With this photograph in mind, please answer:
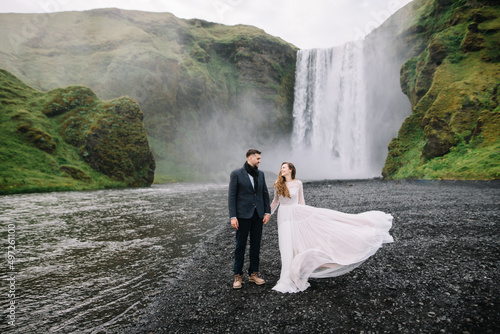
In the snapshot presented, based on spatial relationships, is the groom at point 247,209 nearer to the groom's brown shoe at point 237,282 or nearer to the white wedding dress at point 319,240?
the groom's brown shoe at point 237,282

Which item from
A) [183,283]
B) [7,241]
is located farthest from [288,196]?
[7,241]

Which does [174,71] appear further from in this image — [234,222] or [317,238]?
[317,238]

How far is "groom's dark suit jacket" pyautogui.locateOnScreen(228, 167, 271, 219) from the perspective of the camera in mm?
5551

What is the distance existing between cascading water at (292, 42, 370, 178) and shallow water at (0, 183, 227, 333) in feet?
163

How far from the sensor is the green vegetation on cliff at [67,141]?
3071 cm

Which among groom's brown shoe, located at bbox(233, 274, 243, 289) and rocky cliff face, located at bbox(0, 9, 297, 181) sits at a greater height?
rocky cliff face, located at bbox(0, 9, 297, 181)

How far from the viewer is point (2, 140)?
3147 cm

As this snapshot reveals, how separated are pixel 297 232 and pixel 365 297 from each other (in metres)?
1.83

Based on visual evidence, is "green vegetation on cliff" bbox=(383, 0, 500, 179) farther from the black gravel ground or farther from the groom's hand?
the groom's hand

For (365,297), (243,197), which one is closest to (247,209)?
(243,197)

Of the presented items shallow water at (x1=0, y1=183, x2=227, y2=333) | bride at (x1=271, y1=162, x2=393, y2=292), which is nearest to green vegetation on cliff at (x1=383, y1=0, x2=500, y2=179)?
bride at (x1=271, y1=162, x2=393, y2=292)

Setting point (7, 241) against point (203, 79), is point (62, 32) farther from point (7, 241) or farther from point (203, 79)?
point (7, 241)

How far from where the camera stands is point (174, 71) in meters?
73.6

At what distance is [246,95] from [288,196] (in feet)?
259
